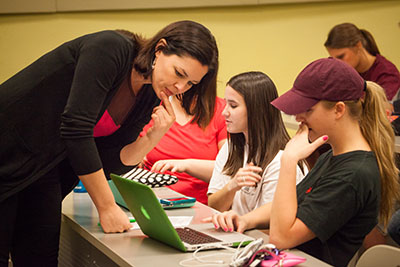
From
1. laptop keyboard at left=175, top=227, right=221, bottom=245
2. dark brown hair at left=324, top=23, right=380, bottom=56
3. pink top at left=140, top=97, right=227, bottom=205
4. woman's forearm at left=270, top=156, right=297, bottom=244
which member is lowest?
pink top at left=140, top=97, right=227, bottom=205

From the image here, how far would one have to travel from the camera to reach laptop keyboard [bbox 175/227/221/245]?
1585 mm

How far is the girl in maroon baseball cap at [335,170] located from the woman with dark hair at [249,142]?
1.63ft

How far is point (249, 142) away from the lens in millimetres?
2379

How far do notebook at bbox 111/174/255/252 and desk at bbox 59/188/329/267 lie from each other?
26 mm

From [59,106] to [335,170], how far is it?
826mm

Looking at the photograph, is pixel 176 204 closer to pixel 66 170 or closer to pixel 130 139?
pixel 130 139

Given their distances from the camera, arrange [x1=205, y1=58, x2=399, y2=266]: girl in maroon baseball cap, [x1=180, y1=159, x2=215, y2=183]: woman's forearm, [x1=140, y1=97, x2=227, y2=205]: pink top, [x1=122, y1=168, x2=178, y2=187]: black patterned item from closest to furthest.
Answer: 1. [x1=205, y1=58, x2=399, y2=266]: girl in maroon baseball cap
2. [x1=122, y1=168, x2=178, y2=187]: black patterned item
3. [x1=180, y1=159, x2=215, y2=183]: woman's forearm
4. [x1=140, y1=97, x2=227, y2=205]: pink top

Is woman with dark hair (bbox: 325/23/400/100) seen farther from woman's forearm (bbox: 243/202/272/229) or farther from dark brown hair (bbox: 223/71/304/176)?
woman's forearm (bbox: 243/202/272/229)

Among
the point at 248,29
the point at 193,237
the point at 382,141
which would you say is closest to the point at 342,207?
the point at 382,141

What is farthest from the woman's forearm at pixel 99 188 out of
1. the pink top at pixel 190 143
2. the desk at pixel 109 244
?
the pink top at pixel 190 143

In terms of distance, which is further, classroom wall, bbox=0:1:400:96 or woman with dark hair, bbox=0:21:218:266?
classroom wall, bbox=0:1:400:96

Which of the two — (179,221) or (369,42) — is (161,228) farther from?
(369,42)

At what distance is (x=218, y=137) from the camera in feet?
9.73

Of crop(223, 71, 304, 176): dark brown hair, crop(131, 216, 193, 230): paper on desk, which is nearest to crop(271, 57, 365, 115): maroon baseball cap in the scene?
crop(131, 216, 193, 230): paper on desk
